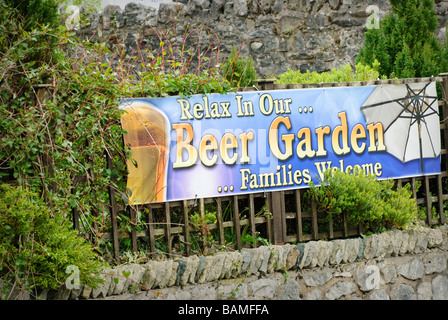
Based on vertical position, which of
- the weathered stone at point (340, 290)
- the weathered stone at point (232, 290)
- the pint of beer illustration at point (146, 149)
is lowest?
the weathered stone at point (340, 290)

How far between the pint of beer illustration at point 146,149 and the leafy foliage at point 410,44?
3.40 metres

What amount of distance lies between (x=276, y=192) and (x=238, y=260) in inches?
31.0

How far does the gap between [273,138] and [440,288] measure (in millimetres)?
2523

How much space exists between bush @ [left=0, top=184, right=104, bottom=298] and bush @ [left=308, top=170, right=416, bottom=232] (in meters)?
2.44

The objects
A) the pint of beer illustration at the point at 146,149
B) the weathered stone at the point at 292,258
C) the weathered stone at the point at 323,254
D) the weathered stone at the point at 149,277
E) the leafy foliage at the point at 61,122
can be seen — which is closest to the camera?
the leafy foliage at the point at 61,122

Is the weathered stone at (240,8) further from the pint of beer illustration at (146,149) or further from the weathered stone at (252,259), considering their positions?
the weathered stone at (252,259)

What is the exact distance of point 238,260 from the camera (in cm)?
534

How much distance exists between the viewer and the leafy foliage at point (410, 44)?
Result: 7230 mm

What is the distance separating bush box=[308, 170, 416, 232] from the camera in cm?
576

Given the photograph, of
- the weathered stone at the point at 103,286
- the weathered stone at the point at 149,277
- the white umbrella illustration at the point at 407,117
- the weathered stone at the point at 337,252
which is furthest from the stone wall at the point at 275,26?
the weathered stone at the point at 103,286

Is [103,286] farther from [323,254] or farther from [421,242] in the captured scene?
[421,242]

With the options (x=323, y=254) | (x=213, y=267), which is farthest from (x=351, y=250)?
(x=213, y=267)

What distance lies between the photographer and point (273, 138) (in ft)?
18.7
